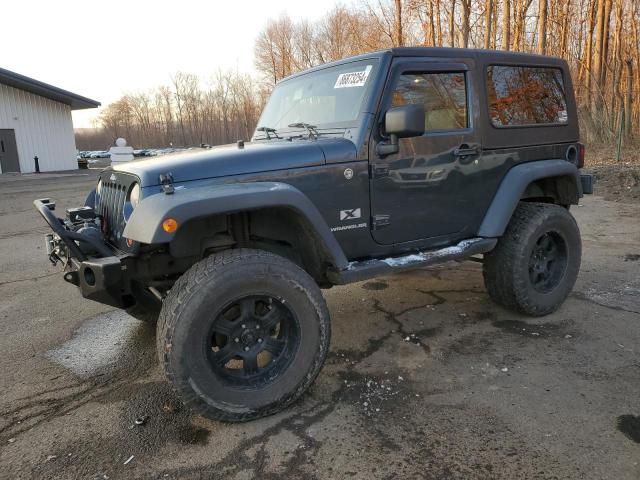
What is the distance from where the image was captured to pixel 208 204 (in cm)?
252

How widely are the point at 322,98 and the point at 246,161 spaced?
3.58 feet

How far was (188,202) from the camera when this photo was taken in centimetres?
246

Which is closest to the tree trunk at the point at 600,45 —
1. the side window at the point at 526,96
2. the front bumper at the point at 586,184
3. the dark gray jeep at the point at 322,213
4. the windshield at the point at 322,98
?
the front bumper at the point at 586,184

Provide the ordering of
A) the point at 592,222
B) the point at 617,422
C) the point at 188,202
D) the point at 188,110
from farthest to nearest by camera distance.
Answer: the point at 188,110, the point at 592,222, the point at 617,422, the point at 188,202

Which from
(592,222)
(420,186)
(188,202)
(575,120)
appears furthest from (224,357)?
(592,222)

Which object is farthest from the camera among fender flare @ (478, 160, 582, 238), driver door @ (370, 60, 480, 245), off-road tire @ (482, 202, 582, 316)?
off-road tire @ (482, 202, 582, 316)

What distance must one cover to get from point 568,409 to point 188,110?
7386 centimetres

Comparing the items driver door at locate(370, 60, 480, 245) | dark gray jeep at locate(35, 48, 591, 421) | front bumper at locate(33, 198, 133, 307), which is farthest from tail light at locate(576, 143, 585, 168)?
front bumper at locate(33, 198, 133, 307)

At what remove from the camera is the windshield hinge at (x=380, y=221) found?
3.30m

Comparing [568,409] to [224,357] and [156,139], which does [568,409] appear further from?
[156,139]

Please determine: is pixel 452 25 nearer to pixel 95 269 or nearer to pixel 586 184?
pixel 586 184

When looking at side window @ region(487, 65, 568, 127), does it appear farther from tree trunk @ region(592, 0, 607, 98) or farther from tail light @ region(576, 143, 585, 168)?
tree trunk @ region(592, 0, 607, 98)

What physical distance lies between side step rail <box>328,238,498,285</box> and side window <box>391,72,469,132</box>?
3.03ft

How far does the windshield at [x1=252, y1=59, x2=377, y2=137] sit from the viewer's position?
10.9 feet
